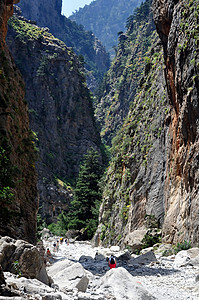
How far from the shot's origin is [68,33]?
162m

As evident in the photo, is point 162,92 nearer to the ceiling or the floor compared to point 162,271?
nearer to the ceiling

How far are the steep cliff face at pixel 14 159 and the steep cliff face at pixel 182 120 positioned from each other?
846 centimetres

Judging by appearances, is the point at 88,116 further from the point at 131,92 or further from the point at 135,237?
the point at 135,237

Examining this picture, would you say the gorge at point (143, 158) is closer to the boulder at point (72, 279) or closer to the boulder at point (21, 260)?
the boulder at point (21, 260)

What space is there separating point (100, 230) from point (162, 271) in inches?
870

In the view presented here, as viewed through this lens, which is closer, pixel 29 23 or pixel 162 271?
pixel 162 271

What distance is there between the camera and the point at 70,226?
47375mm

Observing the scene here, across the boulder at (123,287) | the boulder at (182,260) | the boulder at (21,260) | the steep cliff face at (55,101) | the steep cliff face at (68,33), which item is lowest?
the boulder at (182,260)

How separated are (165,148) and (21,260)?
1866 centimetres

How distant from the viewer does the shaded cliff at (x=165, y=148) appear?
18906mm

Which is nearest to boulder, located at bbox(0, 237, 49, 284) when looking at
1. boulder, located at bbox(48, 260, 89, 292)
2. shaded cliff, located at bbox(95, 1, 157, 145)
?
boulder, located at bbox(48, 260, 89, 292)

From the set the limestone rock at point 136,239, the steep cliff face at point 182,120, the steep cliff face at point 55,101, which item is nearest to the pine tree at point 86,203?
the steep cliff face at point 55,101

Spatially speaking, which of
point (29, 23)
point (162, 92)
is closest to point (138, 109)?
point (162, 92)

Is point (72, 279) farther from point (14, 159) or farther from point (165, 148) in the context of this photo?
point (165, 148)
